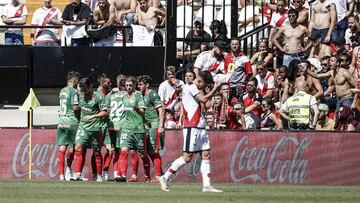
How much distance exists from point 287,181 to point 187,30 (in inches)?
227

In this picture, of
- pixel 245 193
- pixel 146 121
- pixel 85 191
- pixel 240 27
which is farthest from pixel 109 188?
pixel 240 27

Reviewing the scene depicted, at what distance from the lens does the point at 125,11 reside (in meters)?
28.8

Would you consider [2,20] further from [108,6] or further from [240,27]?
[240,27]

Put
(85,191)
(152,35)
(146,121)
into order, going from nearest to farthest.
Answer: (85,191) → (146,121) → (152,35)

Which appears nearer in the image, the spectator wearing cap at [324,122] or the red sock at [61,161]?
the red sock at [61,161]

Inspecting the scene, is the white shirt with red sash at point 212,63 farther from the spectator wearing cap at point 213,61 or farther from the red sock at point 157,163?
the red sock at point 157,163

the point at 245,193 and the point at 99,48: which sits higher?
the point at 99,48

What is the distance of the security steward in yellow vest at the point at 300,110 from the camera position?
2459cm

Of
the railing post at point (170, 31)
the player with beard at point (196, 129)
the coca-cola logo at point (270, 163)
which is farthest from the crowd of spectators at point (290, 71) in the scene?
the player with beard at point (196, 129)

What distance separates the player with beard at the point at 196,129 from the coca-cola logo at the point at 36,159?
19.7 feet

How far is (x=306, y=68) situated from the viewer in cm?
2503

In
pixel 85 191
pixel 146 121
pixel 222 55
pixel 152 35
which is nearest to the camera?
pixel 85 191

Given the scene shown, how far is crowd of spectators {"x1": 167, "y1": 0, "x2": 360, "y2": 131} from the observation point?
82.6 ft

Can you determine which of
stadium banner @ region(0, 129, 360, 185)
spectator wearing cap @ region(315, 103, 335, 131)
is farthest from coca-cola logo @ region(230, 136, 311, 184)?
spectator wearing cap @ region(315, 103, 335, 131)
